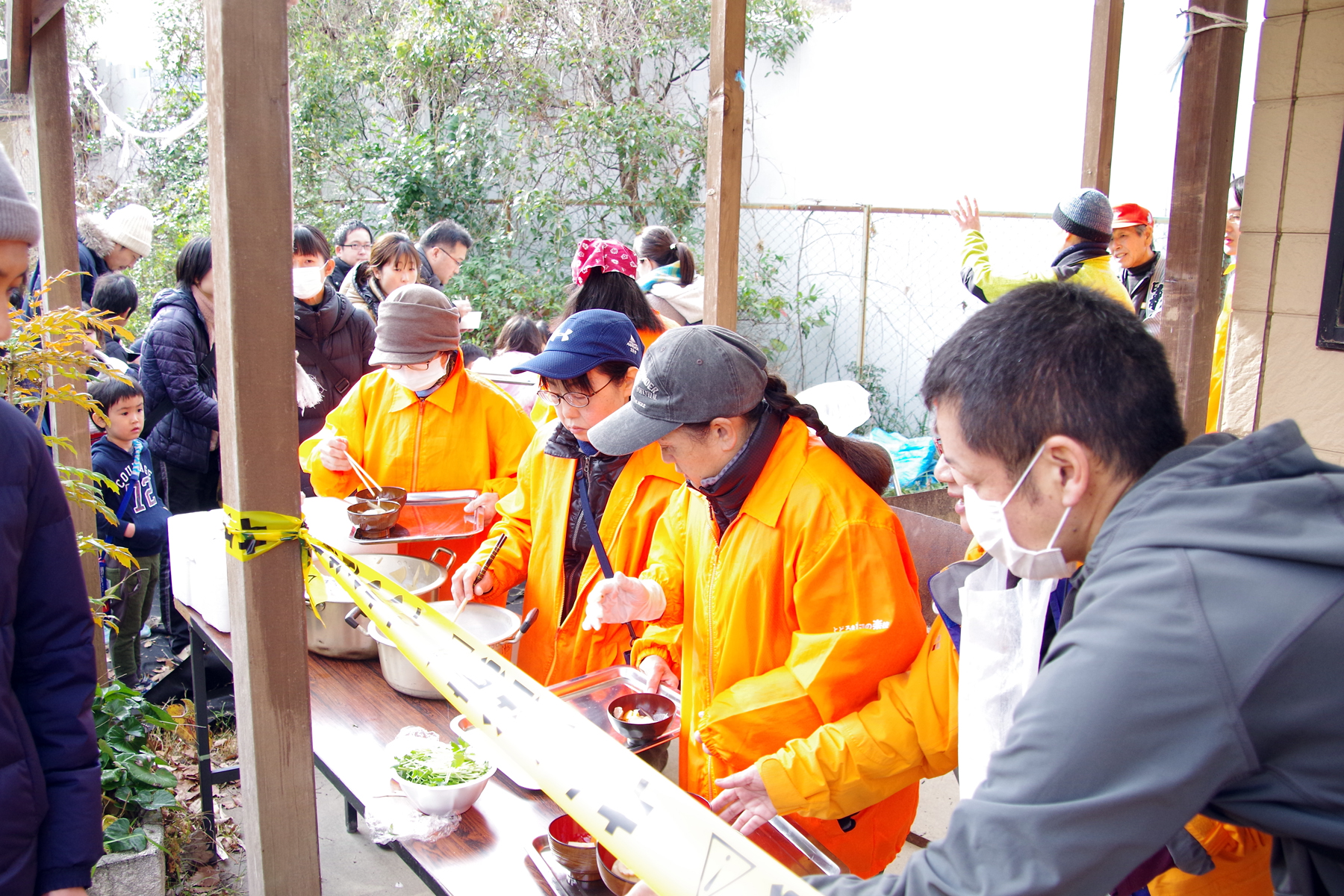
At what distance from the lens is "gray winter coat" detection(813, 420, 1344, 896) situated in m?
0.87

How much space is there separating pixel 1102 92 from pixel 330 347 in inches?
152

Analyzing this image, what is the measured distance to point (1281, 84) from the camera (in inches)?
108

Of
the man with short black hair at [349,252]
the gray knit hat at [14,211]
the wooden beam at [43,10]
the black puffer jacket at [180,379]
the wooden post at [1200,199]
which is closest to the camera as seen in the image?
the gray knit hat at [14,211]

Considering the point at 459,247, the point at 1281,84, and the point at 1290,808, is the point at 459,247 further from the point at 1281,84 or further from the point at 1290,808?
the point at 1290,808

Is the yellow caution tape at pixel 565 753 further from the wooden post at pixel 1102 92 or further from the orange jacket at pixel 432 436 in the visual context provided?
the wooden post at pixel 1102 92

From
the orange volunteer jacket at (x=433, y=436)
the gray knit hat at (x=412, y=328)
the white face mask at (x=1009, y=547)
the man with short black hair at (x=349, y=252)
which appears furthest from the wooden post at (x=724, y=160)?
the man with short black hair at (x=349, y=252)

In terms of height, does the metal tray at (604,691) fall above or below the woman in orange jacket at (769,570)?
below

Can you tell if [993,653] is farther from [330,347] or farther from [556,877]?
[330,347]

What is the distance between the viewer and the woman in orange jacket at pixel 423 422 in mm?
3113

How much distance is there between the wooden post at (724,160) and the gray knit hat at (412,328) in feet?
3.10

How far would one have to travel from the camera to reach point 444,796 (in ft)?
5.73

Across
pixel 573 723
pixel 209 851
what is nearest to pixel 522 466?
pixel 573 723

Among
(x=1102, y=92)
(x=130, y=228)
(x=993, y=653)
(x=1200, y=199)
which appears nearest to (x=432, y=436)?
(x=993, y=653)

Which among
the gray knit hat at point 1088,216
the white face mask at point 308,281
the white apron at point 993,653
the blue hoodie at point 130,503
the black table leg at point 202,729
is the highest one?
the gray knit hat at point 1088,216
